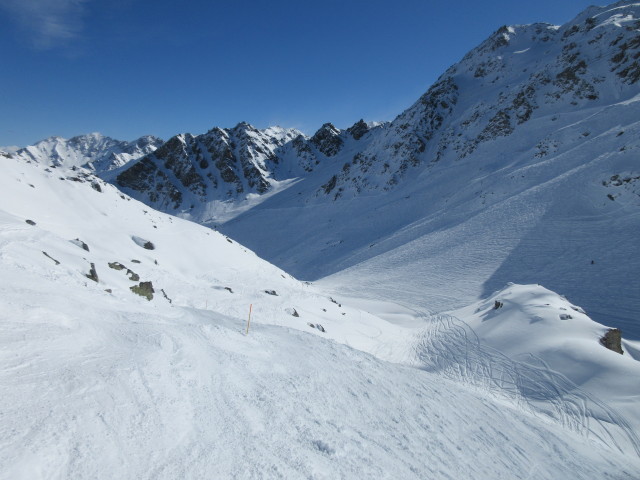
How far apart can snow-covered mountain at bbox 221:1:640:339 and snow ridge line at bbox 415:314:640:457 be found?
306 inches

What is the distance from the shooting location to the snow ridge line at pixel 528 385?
25.3ft

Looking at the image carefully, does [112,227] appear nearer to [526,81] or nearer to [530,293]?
[530,293]

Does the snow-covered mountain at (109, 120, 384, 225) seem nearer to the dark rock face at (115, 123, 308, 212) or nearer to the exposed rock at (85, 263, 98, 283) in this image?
the dark rock face at (115, 123, 308, 212)

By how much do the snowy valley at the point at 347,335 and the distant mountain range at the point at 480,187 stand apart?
30 centimetres

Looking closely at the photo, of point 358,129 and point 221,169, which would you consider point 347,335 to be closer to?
point 221,169

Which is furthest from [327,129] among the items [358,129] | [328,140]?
[358,129]

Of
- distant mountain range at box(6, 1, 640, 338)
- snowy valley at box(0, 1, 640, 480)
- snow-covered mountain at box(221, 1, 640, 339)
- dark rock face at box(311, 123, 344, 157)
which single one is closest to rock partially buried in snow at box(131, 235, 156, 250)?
snowy valley at box(0, 1, 640, 480)

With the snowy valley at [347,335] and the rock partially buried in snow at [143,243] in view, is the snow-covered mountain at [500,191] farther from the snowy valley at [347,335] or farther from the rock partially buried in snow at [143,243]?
the rock partially buried in snow at [143,243]

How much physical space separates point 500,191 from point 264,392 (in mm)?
37143

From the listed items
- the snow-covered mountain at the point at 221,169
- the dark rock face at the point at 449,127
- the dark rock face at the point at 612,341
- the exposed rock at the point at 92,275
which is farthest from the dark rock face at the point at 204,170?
the dark rock face at the point at 612,341

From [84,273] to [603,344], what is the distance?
Answer: 18.0 metres

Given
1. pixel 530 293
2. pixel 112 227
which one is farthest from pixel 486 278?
pixel 112 227

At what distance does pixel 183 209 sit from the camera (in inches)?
4031

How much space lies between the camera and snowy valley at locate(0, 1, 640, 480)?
Result: 4770mm
